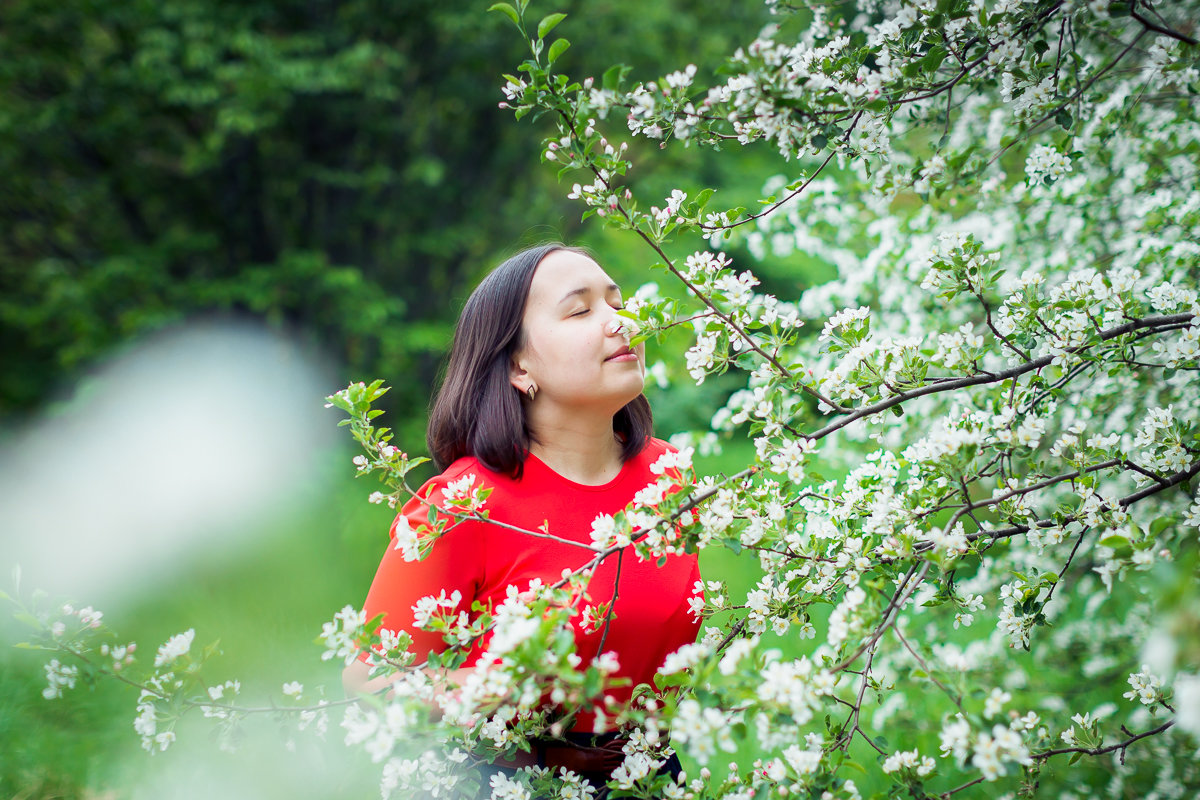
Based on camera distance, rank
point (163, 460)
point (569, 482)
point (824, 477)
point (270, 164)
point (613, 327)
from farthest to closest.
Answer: point (270, 164)
point (163, 460)
point (569, 482)
point (613, 327)
point (824, 477)

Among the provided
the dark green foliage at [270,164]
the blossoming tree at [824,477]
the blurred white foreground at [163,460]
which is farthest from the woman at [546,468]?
the dark green foliage at [270,164]

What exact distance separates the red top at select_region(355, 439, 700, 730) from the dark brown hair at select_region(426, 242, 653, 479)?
2.4 inches

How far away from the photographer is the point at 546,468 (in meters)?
1.90

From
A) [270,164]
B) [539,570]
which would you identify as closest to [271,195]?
[270,164]

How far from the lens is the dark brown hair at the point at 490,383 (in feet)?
6.14

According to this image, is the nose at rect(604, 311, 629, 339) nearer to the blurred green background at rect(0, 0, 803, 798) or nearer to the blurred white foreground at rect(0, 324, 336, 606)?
the blurred green background at rect(0, 0, 803, 798)

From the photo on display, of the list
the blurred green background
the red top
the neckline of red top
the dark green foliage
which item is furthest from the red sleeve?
the dark green foliage

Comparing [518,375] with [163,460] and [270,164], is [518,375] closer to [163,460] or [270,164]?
[163,460]

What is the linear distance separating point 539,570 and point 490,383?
481 mm

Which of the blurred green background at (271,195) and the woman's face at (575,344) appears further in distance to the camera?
the blurred green background at (271,195)

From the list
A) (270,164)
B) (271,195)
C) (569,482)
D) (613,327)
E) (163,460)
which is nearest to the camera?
(613,327)

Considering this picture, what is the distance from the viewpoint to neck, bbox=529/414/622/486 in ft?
6.35

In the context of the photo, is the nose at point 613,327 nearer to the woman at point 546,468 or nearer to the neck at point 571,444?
the woman at point 546,468

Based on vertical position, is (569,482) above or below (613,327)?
below
